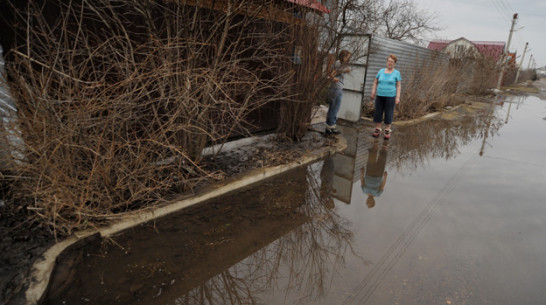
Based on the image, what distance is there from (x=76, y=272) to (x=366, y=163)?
4.62 metres

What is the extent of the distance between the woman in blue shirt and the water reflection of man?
0.95 m

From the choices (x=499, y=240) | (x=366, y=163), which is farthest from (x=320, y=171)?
(x=499, y=240)

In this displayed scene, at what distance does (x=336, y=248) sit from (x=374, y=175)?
7.66ft

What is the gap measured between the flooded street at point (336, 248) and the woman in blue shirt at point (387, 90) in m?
2.10

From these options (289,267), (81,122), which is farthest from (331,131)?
(81,122)

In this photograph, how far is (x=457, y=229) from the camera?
3.37m

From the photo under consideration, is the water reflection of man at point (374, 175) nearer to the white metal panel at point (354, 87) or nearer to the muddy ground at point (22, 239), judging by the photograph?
the muddy ground at point (22, 239)

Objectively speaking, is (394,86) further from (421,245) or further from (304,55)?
(421,245)

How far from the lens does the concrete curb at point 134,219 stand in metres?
2.13

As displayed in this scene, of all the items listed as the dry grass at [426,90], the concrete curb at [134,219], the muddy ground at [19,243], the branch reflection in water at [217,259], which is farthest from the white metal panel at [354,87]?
the branch reflection in water at [217,259]

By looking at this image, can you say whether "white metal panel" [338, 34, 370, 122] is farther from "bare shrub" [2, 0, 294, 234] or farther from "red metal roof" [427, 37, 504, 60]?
"red metal roof" [427, 37, 504, 60]

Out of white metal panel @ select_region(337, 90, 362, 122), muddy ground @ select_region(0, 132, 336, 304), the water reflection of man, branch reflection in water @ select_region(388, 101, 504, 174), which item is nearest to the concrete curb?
muddy ground @ select_region(0, 132, 336, 304)

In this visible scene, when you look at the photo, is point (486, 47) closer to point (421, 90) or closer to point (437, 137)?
point (421, 90)

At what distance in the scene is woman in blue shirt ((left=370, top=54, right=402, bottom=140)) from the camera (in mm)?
6325
